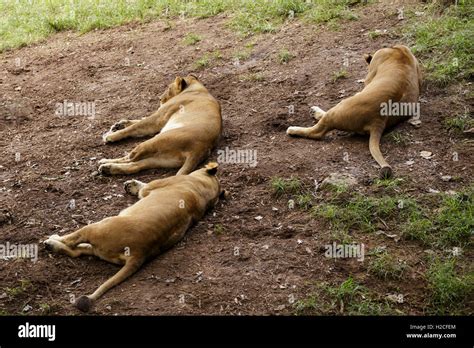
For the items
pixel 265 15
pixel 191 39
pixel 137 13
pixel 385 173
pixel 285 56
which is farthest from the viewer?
pixel 137 13

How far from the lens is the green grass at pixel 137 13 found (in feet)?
35.5

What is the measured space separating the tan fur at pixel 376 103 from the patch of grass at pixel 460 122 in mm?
467

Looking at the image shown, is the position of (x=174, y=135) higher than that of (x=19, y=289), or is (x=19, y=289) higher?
(x=174, y=135)

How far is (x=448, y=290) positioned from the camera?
4.77 metres

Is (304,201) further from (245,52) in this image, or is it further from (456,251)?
(245,52)

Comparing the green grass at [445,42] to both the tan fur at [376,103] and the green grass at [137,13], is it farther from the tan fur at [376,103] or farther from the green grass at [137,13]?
the green grass at [137,13]

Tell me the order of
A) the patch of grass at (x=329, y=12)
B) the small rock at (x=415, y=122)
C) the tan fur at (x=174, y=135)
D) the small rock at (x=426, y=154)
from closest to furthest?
the small rock at (x=426, y=154) < the tan fur at (x=174, y=135) < the small rock at (x=415, y=122) < the patch of grass at (x=329, y=12)

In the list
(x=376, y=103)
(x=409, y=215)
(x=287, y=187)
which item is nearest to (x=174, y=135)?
(x=287, y=187)

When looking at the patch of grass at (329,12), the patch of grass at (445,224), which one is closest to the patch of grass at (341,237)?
the patch of grass at (445,224)

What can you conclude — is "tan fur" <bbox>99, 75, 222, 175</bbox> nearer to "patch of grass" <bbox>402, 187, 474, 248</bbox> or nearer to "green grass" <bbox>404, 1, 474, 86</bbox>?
"patch of grass" <bbox>402, 187, 474, 248</bbox>

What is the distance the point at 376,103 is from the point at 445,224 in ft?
6.24

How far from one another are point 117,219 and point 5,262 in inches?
41.7

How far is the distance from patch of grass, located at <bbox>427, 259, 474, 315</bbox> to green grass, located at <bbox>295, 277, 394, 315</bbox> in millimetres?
385

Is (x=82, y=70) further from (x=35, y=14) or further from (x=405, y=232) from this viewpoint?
(x=405, y=232)
